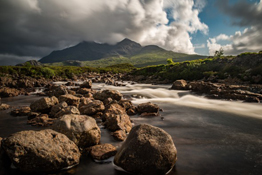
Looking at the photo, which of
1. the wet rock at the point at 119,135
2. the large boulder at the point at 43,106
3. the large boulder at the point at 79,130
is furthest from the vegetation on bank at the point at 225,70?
the large boulder at the point at 43,106

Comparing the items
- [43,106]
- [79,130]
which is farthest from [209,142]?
[43,106]

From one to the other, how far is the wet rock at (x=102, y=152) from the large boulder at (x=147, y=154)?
62cm

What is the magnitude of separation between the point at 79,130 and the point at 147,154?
267 cm

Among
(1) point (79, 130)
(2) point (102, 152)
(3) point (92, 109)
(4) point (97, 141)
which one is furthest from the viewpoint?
(3) point (92, 109)

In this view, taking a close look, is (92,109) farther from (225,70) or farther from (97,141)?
(225,70)

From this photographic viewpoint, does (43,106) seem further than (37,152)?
Yes

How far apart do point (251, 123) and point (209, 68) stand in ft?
103

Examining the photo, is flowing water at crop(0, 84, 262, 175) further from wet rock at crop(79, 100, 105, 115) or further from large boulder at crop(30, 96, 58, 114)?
wet rock at crop(79, 100, 105, 115)

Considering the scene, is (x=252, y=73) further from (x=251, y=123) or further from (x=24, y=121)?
(x=24, y=121)

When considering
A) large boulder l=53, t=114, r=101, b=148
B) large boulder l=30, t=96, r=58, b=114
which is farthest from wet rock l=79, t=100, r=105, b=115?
large boulder l=53, t=114, r=101, b=148

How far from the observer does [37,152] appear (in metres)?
4.06

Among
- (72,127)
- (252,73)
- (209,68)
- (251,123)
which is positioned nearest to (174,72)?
(209,68)

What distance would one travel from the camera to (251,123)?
31.1 ft

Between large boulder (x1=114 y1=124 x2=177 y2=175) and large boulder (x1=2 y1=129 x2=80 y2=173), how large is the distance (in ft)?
5.36
